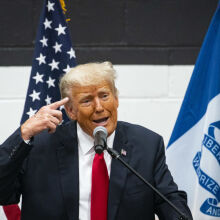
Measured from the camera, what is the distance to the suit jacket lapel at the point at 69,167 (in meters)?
1.73

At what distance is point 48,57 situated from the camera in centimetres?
238

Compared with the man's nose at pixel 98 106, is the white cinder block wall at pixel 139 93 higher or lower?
lower

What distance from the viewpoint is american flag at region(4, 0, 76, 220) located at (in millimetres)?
2346

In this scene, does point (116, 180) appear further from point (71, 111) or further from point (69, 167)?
point (71, 111)

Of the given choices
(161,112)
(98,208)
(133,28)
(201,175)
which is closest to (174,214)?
(98,208)

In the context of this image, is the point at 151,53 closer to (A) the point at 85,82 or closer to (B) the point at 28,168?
(A) the point at 85,82

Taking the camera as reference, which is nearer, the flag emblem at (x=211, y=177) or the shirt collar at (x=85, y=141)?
the shirt collar at (x=85, y=141)

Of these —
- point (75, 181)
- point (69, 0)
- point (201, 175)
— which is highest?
point (69, 0)

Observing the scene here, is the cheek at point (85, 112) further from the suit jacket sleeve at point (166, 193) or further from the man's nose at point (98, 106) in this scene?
the suit jacket sleeve at point (166, 193)

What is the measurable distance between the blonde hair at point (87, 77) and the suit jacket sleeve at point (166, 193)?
1.26 ft

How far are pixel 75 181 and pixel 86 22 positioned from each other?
1.36m

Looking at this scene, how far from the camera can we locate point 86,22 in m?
2.81

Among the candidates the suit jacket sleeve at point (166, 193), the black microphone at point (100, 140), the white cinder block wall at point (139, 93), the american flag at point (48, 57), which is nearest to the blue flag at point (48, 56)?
the american flag at point (48, 57)

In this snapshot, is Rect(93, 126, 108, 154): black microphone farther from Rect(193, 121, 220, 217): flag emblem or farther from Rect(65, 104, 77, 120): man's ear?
Rect(193, 121, 220, 217): flag emblem
